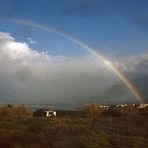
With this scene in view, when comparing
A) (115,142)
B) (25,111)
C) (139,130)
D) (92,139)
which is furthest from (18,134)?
(25,111)

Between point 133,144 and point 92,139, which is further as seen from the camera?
point 92,139

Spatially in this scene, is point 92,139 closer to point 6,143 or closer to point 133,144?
point 133,144

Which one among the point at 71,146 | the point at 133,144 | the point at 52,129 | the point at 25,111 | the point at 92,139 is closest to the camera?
the point at 71,146

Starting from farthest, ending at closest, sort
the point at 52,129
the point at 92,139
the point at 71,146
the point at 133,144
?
1. the point at 52,129
2. the point at 92,139
3. the point at 133,144
4. the point at 71,146

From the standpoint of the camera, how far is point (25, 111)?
10019 cm

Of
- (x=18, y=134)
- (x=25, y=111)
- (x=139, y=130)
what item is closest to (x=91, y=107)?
(x=25, y=111)

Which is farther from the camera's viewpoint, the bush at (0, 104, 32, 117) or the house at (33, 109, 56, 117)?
the house at (33, 109, 56, 117)

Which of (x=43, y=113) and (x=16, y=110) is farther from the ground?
(x=16, y=110)

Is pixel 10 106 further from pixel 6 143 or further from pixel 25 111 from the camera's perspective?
pixel 6 143

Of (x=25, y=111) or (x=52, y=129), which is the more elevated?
(x=25, y=111)

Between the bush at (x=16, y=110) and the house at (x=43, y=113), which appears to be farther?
the house at (x=43, y=113)

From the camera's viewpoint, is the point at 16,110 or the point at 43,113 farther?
the point at 43,113

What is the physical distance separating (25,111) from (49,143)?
75730 mm

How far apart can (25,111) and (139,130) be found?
67.2 meters
